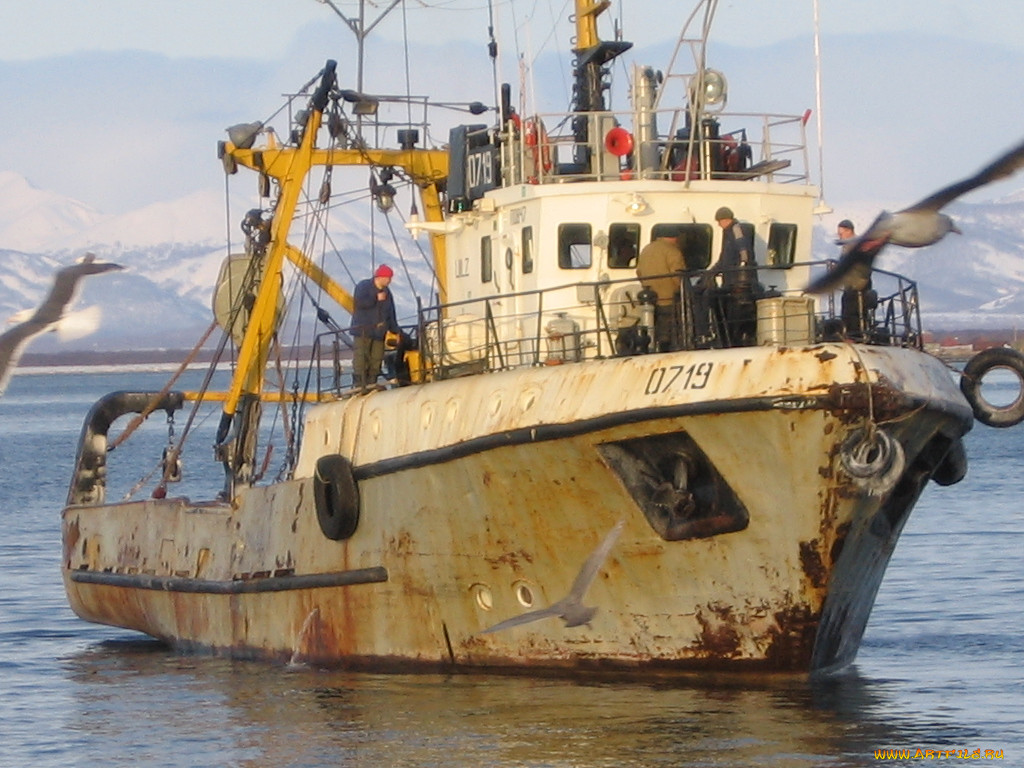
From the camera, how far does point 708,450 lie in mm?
14055

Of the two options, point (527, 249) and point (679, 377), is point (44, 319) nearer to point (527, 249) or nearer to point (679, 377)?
point (679, 377)

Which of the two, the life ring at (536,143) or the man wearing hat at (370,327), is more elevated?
the life ring at (536,143)

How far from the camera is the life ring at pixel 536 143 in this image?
16.6 m

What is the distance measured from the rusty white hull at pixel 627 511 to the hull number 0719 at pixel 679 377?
0.02 m

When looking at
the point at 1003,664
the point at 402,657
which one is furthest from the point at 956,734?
the point at 402,657

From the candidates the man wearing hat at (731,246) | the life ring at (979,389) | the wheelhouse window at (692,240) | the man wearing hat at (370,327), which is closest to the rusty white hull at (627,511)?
the man wearing hat at (370,327)

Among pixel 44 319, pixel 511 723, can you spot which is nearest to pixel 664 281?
pixel 511 723

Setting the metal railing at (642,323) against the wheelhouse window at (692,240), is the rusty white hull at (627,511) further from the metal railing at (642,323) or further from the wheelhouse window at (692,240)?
the wheelhouse window at (692,240)

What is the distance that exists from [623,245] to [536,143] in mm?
1337

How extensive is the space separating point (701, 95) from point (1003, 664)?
5.37m

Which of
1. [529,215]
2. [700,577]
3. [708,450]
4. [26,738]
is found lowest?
[26,738]

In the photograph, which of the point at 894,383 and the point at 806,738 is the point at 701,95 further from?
the point at 806,738

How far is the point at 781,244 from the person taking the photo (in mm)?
16609

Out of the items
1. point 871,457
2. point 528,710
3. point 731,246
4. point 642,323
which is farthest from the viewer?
point 731,246
